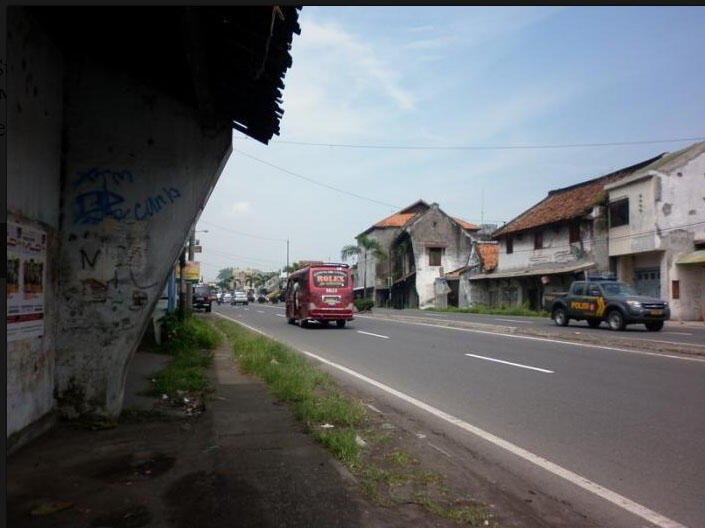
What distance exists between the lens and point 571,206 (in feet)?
122

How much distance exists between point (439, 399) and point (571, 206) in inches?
1271

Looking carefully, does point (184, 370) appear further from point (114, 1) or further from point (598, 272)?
point (598, 272)

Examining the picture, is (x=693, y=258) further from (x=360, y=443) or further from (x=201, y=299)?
(x=201, y=299)

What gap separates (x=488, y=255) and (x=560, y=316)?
82.9 ft

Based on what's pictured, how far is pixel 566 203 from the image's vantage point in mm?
38656

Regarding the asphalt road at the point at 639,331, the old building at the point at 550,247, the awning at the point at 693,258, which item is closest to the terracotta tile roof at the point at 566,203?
the old building at the point at 550,247

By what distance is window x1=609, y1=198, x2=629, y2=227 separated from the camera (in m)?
32.0

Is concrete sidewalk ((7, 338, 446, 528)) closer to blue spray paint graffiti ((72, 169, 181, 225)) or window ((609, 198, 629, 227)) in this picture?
blue spray paint graffiti ((72, 169, 181, 225))

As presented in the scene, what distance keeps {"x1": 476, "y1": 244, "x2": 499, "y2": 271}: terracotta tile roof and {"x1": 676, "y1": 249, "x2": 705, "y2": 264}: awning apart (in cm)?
1796

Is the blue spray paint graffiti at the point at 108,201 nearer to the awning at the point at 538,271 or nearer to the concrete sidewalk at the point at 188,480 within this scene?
the concrete sidewalk at the point at 188,480

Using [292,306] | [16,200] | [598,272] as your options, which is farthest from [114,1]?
[598,272]

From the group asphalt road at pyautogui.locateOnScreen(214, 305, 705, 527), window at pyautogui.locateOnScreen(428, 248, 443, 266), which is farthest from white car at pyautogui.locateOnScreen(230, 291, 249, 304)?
asphalt road at pyautogui.locateOnScreen(214, 305, 705, 527)

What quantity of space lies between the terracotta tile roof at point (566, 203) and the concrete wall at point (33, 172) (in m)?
33.5

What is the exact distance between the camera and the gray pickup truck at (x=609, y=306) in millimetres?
19391
